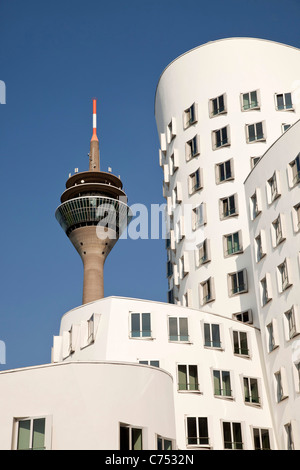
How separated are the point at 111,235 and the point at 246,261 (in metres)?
42.1

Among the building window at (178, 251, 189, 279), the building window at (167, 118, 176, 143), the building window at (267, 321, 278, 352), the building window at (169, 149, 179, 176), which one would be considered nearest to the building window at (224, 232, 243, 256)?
the building window at (178, 251, 189, 279)

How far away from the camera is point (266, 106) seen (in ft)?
159

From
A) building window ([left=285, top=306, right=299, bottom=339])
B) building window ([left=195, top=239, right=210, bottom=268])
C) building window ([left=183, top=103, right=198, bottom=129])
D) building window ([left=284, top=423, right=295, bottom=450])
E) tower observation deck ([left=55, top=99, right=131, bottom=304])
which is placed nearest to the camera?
building window ([left=285, top=306, right=299, bottom=339])

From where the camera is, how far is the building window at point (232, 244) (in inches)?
1779

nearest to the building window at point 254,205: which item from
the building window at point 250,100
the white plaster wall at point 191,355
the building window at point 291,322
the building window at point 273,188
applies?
the building window at point 273,188

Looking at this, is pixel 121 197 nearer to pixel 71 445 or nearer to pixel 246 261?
pixel 246 261

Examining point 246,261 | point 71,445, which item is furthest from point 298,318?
point 71,445

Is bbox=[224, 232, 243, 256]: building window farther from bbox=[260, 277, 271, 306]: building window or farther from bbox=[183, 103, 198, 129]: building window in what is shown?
bbox=[183, 103, 198, 129]: building window

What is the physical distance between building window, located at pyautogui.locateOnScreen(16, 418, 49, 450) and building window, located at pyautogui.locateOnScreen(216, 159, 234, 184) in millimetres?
26175

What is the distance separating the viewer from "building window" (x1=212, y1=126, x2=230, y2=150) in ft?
159

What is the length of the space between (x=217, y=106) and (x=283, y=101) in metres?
4.44

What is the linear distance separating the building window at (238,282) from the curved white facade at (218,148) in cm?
6

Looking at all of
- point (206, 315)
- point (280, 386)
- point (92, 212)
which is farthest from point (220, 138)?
point (92, 212)
